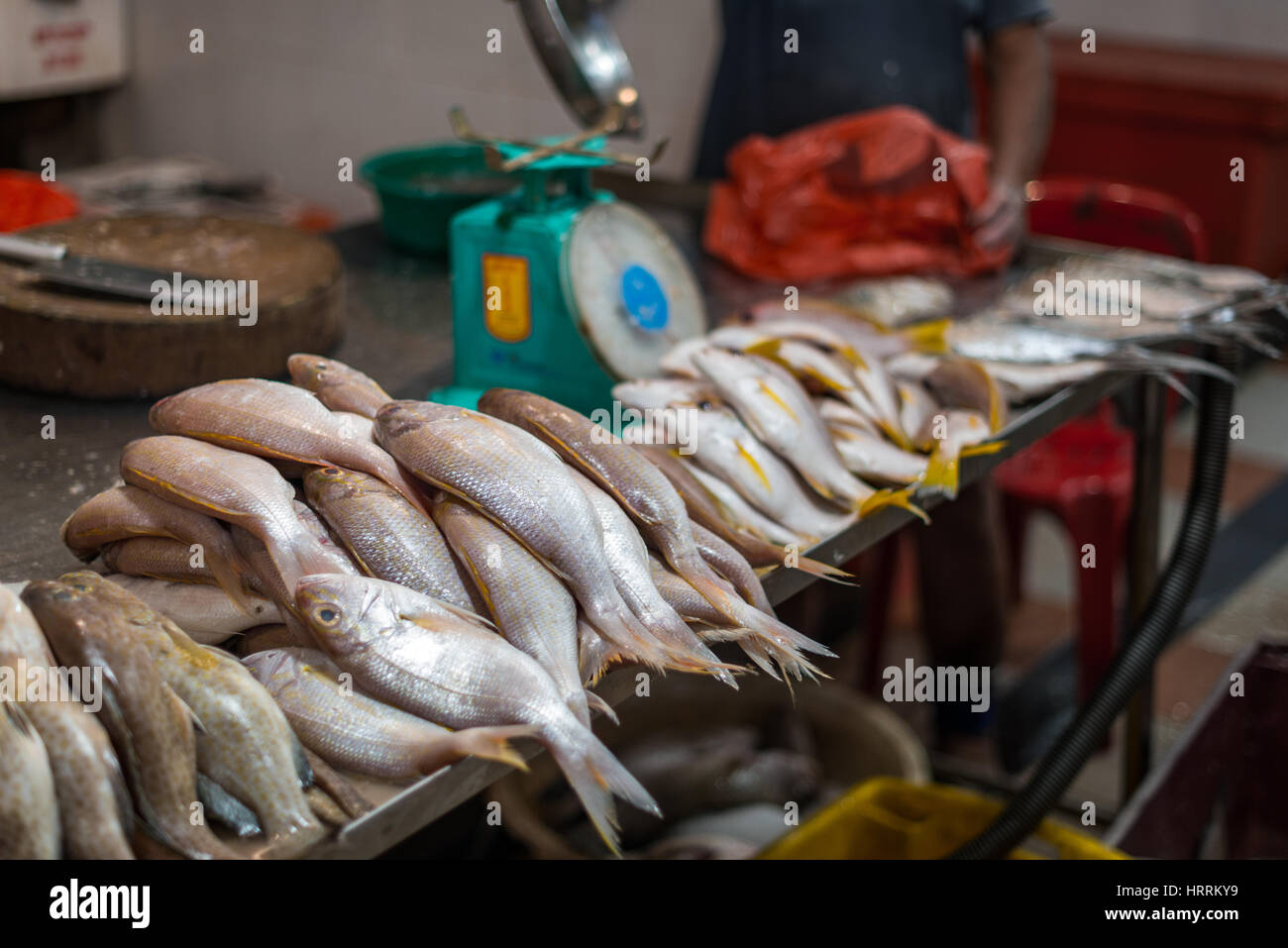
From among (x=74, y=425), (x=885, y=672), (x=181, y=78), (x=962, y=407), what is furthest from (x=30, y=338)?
(x=181, y=78)

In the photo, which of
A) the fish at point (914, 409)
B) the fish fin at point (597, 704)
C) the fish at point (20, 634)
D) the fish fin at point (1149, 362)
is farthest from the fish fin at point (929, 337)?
the fish at point (20, 634)

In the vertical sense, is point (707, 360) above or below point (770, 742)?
above

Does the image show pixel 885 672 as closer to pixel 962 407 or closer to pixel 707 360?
pixel 962 407

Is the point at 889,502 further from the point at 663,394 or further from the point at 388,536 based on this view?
the point at 388,536

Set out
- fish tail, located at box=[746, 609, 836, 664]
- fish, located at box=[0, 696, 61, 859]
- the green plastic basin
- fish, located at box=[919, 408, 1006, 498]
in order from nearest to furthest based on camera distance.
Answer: fish, located at box=[0, 696, 61, 859], fish tail, located at box=[746, 609, 836, 664], fish, located at box=[919, 408, 1006, 498], the green plastic basin

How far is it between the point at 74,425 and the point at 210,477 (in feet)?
2.44

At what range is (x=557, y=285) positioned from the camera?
2002mm

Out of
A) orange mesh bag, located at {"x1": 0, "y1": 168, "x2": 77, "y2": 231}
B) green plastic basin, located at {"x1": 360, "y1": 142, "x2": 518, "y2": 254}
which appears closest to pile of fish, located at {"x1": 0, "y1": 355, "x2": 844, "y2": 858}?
green plastic basin, located at {"x1": 360, "y1": 142, "x2": 518, "y2": 254}

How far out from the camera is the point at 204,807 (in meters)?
1.11

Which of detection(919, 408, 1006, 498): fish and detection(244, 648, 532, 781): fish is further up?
detection(919, 408, 1006, 498): fish

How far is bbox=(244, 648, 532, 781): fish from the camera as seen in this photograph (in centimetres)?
114

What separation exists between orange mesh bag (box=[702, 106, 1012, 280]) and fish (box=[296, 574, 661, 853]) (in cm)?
186

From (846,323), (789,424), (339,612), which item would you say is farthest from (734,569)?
(846,323)

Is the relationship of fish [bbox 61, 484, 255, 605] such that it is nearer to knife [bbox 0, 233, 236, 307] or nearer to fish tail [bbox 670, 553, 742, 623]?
fish tail [bbox 670, 553, 742, 623]
